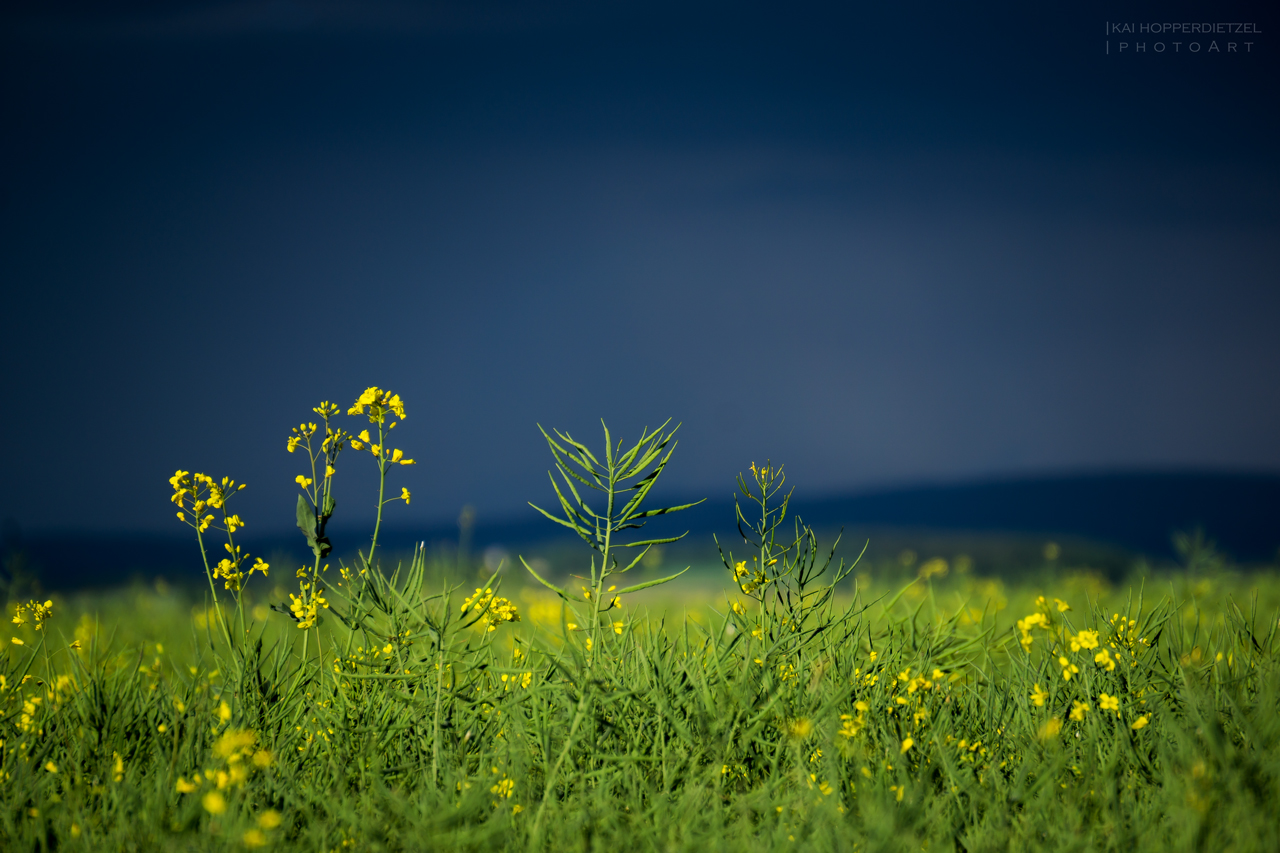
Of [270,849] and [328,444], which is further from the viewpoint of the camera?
[328,444]

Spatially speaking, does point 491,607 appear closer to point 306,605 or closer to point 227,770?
point 306,605

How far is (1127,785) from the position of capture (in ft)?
7.39

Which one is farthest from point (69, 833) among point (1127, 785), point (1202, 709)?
point (1202, 709)

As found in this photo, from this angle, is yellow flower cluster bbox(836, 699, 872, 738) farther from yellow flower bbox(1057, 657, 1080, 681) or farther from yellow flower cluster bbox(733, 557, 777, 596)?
yellow flower bbox(1057, 657, 1080, 681)

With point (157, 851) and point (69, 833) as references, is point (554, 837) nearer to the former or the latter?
point (157, 851)

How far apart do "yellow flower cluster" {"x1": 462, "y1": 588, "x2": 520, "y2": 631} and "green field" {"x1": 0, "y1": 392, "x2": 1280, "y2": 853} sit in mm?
13

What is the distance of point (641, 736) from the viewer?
2.47m

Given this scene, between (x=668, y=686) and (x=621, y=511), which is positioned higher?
(x=621, y=511)

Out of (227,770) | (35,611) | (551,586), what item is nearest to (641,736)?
(551,586)

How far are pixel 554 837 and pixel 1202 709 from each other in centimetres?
193

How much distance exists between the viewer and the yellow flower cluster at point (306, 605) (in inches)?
103

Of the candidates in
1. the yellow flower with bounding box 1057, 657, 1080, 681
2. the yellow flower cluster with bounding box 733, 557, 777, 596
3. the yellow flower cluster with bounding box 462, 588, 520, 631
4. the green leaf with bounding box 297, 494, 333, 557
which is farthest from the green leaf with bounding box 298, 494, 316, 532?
the yellow flower with bounding box 1057, 657, 1080, 681

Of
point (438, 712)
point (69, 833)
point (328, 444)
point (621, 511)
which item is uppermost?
point (328, 444)

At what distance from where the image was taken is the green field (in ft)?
6.66
